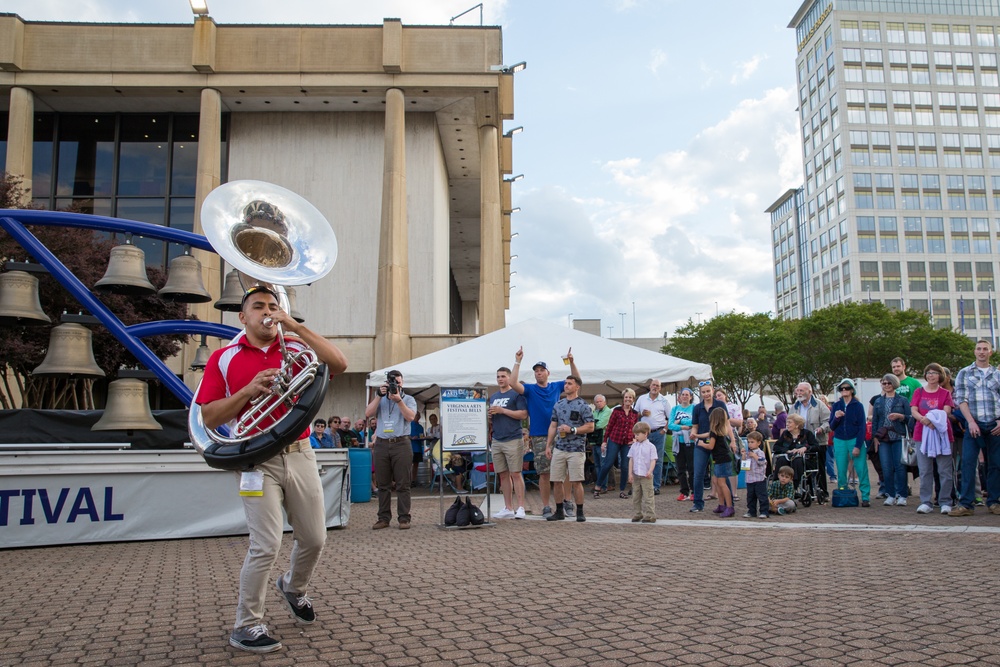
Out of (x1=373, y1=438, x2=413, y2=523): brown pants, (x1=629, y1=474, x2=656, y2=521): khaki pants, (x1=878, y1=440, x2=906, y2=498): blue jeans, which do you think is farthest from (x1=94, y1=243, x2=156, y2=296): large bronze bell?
(x1=878, y1=440, x2=906, y2=498): blue jeans

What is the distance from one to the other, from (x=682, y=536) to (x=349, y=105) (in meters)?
26.5

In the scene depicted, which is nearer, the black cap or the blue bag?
the black cap

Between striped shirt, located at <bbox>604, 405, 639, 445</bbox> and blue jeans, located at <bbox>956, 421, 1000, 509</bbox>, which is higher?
striped shirt, located at <bbox>604, 405, 639, 445</bbox>

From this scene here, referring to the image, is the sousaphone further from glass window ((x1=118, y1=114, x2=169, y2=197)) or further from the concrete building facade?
glass window ((x1=118, y1=114, x2=169, y2=197))

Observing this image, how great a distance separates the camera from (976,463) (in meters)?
10.1

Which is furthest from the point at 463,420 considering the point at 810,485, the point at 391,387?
the point at 810,485

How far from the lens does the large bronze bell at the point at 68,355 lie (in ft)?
30.9

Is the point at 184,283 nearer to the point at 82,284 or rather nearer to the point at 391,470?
the point at 82,284

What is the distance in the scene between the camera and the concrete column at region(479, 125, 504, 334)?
100 feet

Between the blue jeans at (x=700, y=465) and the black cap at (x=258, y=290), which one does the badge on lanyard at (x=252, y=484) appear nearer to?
the black cap at (x=258, y=290)

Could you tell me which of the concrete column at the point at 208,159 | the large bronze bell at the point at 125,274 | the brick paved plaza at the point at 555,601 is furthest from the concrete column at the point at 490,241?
the brick paved plaza at the point at 555,601

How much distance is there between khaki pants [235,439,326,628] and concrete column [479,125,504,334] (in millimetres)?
25005

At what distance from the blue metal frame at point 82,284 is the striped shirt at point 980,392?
9184mm

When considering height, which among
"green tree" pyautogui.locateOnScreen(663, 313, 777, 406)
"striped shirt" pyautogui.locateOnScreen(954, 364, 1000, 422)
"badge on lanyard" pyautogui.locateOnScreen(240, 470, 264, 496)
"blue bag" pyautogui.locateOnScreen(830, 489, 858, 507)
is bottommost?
"blue bag" pyautogui.locateOnScreen(830, 489, 858, 507)
